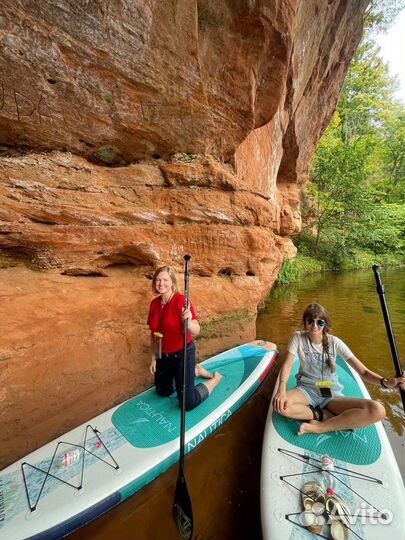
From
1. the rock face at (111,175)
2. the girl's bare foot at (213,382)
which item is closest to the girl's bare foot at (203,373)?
the girl's bare foot at (213,382)

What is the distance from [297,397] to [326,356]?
569 mm

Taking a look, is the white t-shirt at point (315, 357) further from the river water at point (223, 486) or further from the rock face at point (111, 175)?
the rock face at point (111, 175)

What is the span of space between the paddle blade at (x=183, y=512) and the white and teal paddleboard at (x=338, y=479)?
58 cm

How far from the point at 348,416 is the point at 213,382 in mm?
1735

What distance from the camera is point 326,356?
121 inches

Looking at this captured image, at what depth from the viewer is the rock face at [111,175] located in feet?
9.64

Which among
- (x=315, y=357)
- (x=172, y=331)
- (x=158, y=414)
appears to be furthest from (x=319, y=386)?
(x=158, y=414)

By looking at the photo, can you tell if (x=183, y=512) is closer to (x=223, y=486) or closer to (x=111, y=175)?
(x=223, y=486)

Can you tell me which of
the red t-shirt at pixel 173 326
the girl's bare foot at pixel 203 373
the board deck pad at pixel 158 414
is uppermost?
the red t-shirt at pixel 173 326

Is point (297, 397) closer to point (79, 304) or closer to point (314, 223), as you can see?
point (79, 304)

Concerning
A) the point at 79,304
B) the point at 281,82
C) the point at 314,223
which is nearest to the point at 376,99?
the point at 314,223

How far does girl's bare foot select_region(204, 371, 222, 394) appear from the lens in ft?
12.2

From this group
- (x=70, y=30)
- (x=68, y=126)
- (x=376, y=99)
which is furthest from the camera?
(x=376, y=99)

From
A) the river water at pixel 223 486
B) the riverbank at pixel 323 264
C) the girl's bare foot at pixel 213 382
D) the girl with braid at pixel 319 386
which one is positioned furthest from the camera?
the riverbank at pixel 323 264
